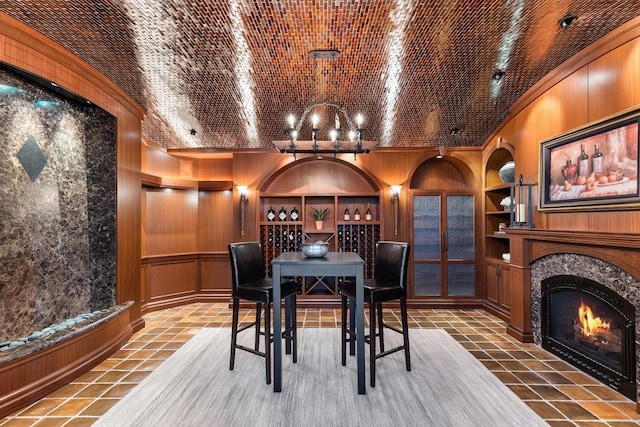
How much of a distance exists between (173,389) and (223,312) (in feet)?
7.48

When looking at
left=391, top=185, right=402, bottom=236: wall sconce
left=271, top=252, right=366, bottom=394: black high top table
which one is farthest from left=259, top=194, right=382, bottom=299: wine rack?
left=271, top=252, right=366, bottom=394: black high top table

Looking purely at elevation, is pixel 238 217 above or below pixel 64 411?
above

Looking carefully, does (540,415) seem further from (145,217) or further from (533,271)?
(145,217)

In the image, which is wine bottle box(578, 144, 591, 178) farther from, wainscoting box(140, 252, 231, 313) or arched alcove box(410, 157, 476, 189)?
wainscoting box(140, 252, 231, 313)

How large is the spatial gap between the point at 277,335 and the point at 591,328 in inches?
106

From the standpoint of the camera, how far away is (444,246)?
5.00 m

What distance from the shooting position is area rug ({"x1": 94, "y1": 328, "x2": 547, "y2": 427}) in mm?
2125

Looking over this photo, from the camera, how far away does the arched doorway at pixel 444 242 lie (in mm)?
5004

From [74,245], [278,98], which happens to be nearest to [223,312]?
[74,245]

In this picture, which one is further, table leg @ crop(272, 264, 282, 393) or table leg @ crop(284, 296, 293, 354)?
table leg @ crop(284, 296, 293, 354)

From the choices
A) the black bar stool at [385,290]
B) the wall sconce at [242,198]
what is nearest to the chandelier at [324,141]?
the black bar stool at [385,290]

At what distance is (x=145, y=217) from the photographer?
488 cm

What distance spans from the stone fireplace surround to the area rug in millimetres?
937

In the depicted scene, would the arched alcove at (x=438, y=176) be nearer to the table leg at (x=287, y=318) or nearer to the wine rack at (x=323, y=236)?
the wine rack at (x=323, y=236)
